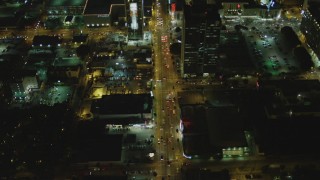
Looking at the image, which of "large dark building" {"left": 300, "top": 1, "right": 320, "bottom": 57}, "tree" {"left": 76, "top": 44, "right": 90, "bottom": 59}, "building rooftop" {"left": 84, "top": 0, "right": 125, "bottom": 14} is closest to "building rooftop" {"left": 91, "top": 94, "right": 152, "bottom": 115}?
"tree" {"left": 76, "top": 44, "right": 90, "bottom": 59}

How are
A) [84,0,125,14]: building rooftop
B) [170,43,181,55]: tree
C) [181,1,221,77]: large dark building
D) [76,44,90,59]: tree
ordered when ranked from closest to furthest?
[181,1,221,77]: large dark building < [170,43,181,55]: tree < [76,44,90,59]: tree < [84,0,125,14]: building rooftop

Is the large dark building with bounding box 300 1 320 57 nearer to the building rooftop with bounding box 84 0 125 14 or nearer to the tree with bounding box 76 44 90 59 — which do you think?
the building rooftop with bounding box 84 0 125 14

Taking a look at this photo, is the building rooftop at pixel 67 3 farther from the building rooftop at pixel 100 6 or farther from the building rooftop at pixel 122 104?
A: the building rooftop at pixel 122 104

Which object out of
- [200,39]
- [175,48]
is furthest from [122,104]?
[175,48]

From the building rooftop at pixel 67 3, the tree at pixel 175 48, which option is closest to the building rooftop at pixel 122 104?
the tree at pixel 175 48

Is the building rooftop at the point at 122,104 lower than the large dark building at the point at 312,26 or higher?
lower

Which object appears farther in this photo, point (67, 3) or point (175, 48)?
point (67, 3)

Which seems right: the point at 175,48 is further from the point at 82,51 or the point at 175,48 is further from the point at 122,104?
the point at 122,104

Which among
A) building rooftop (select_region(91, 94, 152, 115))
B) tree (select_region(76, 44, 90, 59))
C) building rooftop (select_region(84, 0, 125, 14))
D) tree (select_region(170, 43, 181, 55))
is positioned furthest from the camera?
building rooftop (select_region(84, 0, 125, 14))

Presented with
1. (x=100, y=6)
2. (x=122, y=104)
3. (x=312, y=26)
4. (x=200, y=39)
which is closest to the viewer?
(x=122, y=104)
